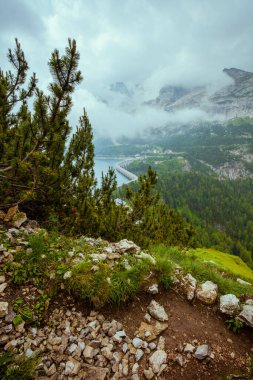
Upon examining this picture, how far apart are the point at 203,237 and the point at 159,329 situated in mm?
90670

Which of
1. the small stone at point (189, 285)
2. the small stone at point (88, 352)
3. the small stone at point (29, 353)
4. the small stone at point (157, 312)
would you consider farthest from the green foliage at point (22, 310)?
the small stone at point (189, 285)

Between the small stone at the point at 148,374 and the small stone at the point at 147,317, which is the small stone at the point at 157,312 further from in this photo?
the small stone at the point at 148,374

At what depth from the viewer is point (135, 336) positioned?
4289 mm

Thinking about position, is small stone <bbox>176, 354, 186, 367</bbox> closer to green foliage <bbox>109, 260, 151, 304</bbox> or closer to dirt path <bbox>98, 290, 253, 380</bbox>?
dirt path <bbox>98, 290, 253, 380</bbox>

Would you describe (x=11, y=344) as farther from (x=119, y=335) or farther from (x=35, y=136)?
(x=35, y=136)

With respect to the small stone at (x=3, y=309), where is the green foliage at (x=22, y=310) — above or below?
below

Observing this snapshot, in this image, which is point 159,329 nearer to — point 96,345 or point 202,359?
point 202,359

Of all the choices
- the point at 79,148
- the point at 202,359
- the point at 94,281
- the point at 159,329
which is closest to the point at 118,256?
the point at 94,281

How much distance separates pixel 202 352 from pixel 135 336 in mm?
1332

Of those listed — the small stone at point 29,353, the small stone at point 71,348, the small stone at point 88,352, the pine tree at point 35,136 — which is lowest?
the small stone at point 88,352

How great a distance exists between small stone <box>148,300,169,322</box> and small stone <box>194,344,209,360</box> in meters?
0.85

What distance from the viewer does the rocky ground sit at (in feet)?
12.1

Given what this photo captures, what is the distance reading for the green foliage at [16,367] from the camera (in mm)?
3016

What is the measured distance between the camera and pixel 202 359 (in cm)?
397
